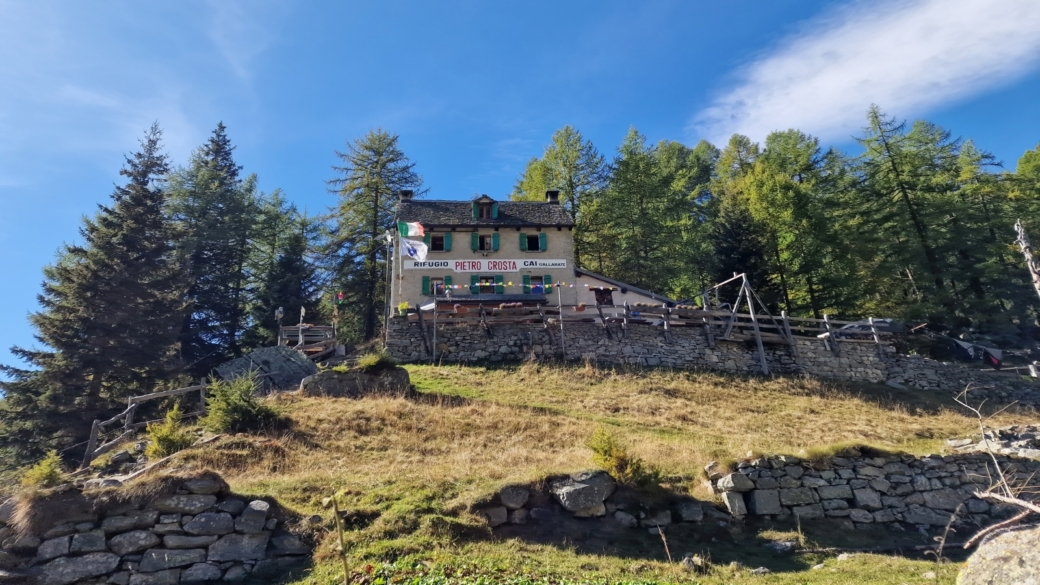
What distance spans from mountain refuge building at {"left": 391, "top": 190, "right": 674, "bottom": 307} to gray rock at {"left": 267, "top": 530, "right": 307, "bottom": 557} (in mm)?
19091

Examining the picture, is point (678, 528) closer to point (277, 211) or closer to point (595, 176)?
point (595, 176)

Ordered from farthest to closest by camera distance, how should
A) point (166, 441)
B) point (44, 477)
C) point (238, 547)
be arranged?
point (166, 441) < point (44, 477) < point (238, 547)

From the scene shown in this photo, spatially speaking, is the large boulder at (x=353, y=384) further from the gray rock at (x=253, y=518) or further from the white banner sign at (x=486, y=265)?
the white banner sign at (x=486, y=265)

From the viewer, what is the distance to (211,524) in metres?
7.61

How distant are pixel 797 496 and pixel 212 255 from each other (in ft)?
100

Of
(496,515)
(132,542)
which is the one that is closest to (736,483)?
(496,515)

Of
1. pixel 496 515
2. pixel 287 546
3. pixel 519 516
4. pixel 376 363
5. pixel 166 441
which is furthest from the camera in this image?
pixel 376 363

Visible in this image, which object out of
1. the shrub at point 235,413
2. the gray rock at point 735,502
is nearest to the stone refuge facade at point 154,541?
the shrub at point 235,413

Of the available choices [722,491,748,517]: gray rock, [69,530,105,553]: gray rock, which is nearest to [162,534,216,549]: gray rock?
[69,530,105,553]: gray rock

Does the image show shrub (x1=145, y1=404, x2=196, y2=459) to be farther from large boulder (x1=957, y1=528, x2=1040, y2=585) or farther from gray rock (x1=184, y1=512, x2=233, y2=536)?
large boulder (x1=957, y1=528, x2=1040, y2=585)

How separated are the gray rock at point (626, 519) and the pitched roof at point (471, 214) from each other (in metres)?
21.1

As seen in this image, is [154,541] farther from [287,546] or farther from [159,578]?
[287,546]

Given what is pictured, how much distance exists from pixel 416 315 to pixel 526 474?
47.7 ft

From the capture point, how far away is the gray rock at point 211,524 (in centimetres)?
754
